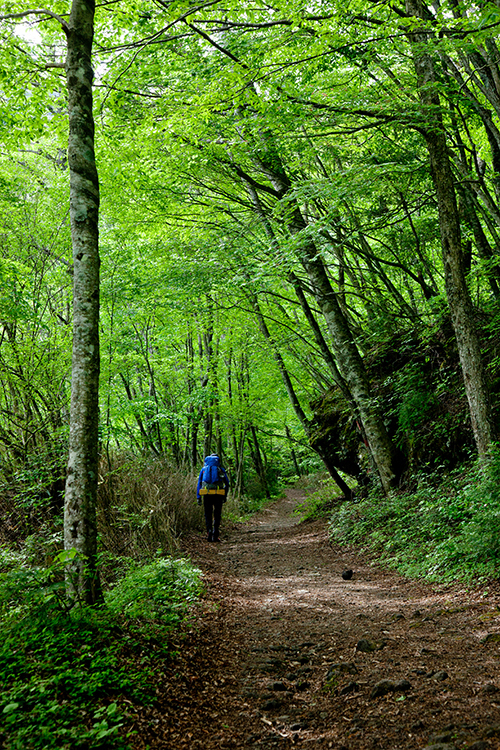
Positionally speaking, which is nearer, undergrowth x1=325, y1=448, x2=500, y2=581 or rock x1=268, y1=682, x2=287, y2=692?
rock x1=268, y1=682, x2=287, y2=692

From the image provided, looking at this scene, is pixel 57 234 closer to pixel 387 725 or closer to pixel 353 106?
pixel 353 106

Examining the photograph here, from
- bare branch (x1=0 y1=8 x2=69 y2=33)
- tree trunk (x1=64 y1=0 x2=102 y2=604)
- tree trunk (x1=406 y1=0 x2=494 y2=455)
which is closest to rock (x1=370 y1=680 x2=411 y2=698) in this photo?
tree trunk (x1=64 y1=0 x2=102 y2=604)

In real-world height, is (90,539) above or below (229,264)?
below

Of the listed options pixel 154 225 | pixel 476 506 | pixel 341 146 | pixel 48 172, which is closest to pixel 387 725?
pixel 476 506

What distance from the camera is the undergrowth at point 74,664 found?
2268 mm

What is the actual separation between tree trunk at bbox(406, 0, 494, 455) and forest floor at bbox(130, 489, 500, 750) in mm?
2325

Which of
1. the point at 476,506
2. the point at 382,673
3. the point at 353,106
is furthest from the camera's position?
the point at 353,106

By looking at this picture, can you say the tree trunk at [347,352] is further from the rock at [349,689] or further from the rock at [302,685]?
the rock at [349,689]

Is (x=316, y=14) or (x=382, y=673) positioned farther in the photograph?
(x=316, y=14)

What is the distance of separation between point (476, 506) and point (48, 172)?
1219 centimetres

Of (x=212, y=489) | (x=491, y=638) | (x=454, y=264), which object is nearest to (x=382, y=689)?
(x=491, y=638)

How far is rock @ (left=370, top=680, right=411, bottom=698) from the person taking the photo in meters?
2.88

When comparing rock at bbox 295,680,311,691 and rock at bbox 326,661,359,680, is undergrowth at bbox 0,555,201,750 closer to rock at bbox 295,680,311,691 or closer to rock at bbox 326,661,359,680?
rock at bbox 295,680,311,691

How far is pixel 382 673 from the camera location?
3203 millimetres
